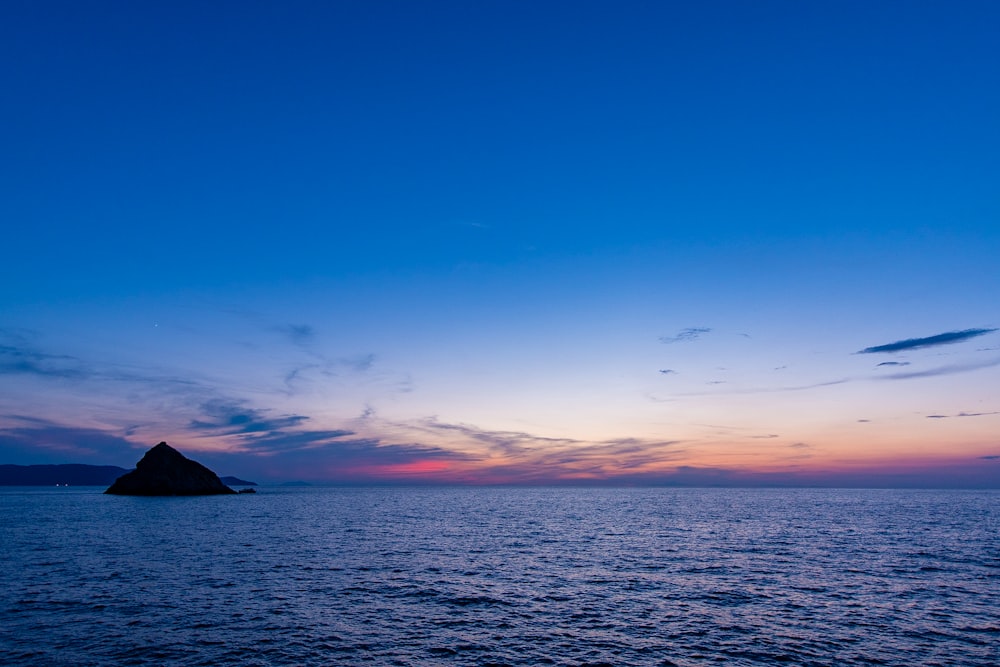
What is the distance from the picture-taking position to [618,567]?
166ft

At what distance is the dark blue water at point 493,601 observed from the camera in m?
27.0

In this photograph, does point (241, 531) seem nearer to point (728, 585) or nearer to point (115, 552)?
point (115, 552)

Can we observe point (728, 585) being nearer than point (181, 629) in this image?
No

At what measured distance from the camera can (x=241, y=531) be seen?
7906 cm

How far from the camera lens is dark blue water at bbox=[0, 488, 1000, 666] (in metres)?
27.0

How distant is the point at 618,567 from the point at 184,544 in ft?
154

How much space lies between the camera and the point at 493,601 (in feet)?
123

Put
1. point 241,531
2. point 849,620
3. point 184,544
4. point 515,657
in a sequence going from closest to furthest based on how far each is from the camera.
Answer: point 515,657 → point 849,620 → point 184,544 → point 241,531

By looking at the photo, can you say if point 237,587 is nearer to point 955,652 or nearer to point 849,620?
point 849,620

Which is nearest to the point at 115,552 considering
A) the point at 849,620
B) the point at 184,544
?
the point at 184,544

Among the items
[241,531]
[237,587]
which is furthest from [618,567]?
[241,531]

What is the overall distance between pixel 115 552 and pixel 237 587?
1013 inches

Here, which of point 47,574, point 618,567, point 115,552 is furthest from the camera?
point 115,552

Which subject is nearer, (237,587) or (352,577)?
(237,587)
